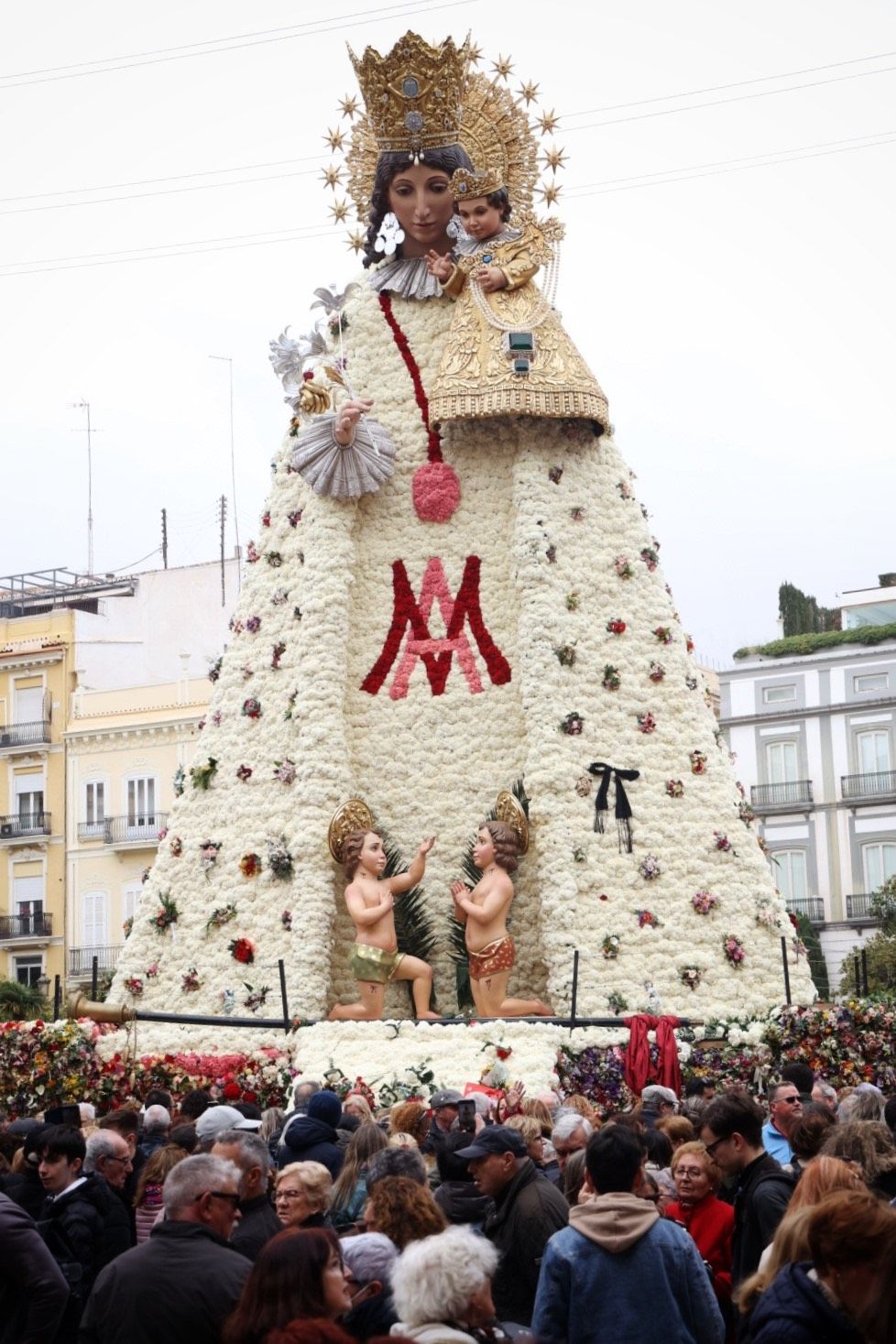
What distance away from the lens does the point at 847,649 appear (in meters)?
39.7

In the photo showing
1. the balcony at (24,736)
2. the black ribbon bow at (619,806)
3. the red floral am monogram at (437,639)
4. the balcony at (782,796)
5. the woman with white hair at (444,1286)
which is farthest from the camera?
the balcony at (782,796)

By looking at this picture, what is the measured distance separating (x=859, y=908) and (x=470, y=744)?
64.9 ft

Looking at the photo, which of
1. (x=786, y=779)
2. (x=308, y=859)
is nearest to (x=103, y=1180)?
(x=308, y=859)

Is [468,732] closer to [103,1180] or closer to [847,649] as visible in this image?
[103,1180]

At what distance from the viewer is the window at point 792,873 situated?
38.6 meters

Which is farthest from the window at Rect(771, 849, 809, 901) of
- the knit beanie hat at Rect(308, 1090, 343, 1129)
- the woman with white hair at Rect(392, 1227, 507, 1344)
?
the woman with white hair at Rect(392, 1227, 507, 1344)

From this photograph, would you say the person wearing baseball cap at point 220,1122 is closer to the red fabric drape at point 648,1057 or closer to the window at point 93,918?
the red fabric drape at point 648,1057

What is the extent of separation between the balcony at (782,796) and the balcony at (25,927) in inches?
549

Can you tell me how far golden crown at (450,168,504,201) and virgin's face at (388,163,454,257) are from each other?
0.39 metres

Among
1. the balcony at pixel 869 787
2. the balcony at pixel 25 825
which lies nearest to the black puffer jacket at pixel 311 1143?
the balcony at pixel 25 825

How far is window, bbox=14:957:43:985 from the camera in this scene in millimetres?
36688

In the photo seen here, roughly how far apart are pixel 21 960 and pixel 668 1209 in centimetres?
2990

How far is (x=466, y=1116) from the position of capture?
10836 millimetres

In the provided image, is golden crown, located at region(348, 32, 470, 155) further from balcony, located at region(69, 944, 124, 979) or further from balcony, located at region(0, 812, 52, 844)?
balcony, located at region(0, 812, 52, 844)
